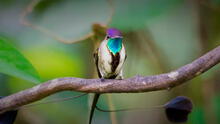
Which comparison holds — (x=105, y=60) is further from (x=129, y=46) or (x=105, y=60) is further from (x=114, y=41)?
(x=129, y=46)

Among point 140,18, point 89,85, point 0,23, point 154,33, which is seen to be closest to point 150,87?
point 89,85

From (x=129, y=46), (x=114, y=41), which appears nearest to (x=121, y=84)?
(x=114, y=41)

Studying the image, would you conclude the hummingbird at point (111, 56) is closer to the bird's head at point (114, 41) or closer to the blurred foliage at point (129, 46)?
the bird's head at point (114, 41)

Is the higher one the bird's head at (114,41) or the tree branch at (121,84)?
the bird's head at (114,41)

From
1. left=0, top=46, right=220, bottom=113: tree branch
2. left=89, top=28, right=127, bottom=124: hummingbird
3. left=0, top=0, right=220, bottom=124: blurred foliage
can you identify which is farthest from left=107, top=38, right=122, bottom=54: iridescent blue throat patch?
left=0, top=0, right=220, bottom=124: blurred foliage

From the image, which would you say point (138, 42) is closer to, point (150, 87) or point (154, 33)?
point (154, 33)

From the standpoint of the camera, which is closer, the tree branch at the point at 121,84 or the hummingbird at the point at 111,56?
the tree branch at the point at 121,84

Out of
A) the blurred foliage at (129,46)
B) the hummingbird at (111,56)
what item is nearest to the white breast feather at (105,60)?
the hummingbird at (111,56)
